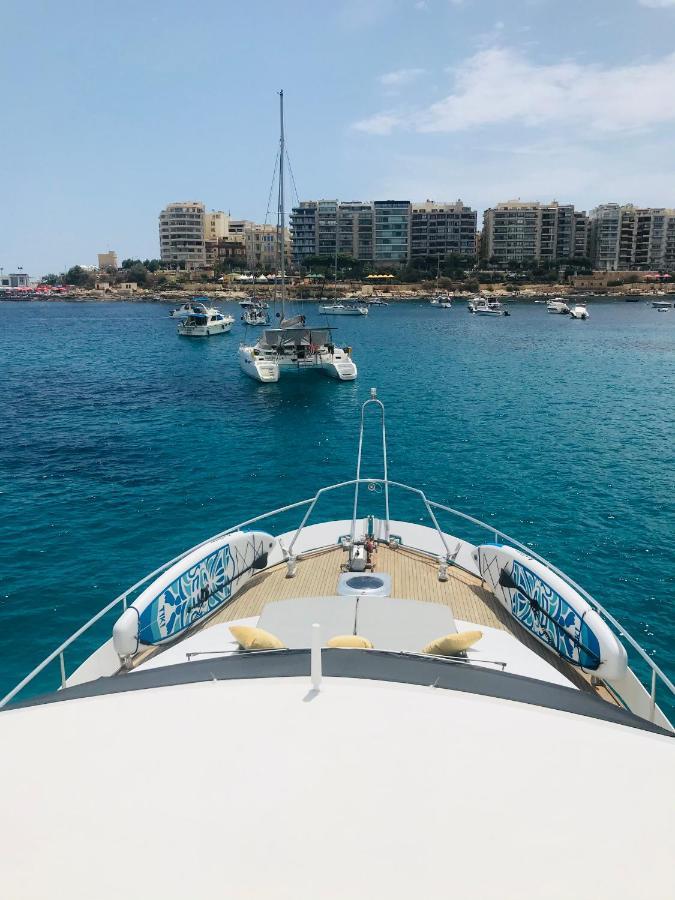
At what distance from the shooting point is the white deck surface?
3.57 metres

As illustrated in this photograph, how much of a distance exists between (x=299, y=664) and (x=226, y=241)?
206088mm

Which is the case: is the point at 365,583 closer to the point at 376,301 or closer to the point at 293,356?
the point at 293,356

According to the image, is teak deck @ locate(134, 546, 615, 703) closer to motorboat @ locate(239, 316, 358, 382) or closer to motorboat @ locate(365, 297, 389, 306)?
motorboat @ locate(239, 316, 358, 382)

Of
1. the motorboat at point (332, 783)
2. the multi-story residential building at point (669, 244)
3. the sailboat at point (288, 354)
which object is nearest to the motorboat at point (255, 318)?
the sailboat at point (288, 354)

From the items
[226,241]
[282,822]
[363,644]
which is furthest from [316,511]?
[226,241]

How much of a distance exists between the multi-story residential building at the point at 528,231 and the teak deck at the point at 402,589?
18395cm

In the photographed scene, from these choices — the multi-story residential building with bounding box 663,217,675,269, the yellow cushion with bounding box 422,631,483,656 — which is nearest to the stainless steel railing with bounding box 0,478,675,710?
the yellow cushion with bounding box 422,631,483,656

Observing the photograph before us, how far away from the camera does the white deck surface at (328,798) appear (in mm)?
3572

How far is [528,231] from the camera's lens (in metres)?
181

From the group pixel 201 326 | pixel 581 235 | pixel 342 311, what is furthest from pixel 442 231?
pixel 201 326

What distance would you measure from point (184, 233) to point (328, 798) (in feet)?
672

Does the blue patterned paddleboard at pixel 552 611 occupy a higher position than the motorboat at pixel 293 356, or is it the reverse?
the motorboat at pixel 293 356

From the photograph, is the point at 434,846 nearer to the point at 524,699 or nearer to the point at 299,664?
the point at 524,699

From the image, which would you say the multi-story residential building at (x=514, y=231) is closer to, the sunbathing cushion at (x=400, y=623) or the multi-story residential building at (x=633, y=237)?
the multi-story residential building at (x=633, y=237)
